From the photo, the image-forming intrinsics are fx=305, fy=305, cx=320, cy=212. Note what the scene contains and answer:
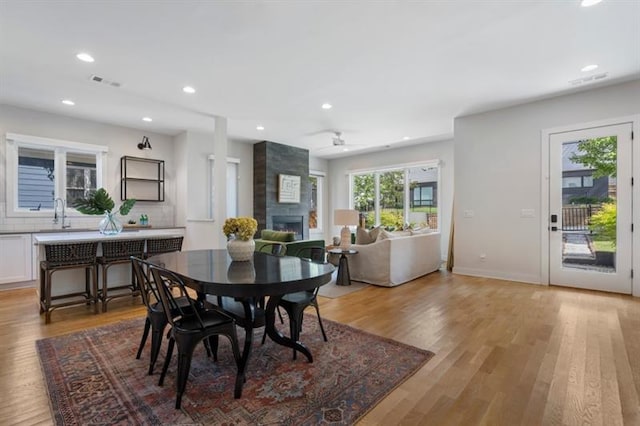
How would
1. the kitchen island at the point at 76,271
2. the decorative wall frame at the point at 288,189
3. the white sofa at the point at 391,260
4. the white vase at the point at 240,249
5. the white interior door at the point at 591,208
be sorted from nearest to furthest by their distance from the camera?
the white vase at the point at 240,249 → the kitchen island at the point at 76,271 → the white interior door at the point at 591,208 → the white sofa at the point at 391,260 → the decorative wall frame at the point at 288,189

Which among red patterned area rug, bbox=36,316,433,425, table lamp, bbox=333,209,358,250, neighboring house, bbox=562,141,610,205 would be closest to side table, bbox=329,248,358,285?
table lamp, bbox=333,209,358,250

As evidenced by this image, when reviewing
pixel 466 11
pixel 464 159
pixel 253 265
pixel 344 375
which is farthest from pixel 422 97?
pixel 344 375

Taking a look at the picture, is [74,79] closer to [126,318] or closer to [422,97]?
[126,318]

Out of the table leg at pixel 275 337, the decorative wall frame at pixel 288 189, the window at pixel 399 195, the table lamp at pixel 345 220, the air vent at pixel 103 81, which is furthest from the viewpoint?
the window at pixel 399 195

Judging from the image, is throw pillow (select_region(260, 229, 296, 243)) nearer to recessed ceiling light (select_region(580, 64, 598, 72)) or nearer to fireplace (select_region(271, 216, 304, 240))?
fireplace (select_region(271, 216, 304, 240))

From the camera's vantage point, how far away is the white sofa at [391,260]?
4.62m

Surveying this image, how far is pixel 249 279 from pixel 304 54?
2564 mm

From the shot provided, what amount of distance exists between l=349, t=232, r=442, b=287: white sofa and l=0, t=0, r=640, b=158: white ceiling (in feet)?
7.21

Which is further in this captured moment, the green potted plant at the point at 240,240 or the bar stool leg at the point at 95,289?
the bar stool leg at the point at 95,289

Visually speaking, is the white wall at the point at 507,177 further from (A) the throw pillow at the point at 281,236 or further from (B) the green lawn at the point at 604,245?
(A) the throw pillow at the point at 281,236

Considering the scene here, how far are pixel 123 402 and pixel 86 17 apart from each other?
9.91ft

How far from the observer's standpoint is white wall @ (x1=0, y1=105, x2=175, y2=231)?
477 centimetres

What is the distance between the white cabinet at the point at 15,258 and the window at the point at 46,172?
1.72ft

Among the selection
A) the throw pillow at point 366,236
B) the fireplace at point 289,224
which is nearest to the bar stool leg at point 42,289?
the throw pillow at point 366,236
